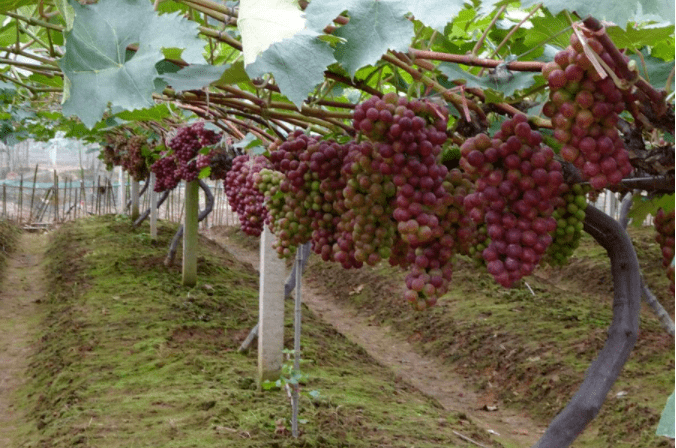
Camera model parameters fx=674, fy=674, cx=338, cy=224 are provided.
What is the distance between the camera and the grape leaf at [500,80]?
1222 mm

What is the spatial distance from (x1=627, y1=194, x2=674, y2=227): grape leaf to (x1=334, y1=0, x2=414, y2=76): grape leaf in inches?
33.8

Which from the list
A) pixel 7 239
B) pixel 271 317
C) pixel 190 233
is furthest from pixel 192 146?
pixel 7 239

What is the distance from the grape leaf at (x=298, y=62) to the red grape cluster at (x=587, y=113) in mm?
345

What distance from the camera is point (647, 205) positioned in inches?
70.0

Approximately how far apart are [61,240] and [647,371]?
37.3ft

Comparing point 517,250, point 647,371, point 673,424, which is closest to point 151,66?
point 517,250

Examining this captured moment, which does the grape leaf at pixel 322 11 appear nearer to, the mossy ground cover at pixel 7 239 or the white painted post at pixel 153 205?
the white painted post at pixel 153 205

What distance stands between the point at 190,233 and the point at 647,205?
714 cm

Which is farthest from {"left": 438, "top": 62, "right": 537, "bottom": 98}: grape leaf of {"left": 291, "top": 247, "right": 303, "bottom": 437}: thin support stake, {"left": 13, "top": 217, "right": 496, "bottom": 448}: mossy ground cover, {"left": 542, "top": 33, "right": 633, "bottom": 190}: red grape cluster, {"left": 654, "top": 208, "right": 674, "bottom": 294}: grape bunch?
{"left": 13, "top": 217, "right": 496, "bottom": 448}: mossy ground cover

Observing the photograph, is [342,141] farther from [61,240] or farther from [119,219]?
[119,219]

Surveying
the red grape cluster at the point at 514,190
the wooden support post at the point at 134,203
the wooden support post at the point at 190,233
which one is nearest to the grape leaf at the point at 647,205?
the red grape cluster at the point at 514,190

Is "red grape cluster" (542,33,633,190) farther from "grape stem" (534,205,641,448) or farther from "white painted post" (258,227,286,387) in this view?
"white painted post" (258,227,286,387)

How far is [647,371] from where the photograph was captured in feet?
21.1

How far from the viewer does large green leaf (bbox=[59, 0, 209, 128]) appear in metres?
1.03
